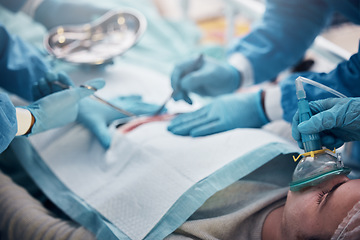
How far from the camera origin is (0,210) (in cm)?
84

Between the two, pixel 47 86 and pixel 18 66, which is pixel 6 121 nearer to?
pixel 47 86

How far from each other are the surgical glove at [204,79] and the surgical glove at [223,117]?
0.13 meters

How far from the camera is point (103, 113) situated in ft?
3.50

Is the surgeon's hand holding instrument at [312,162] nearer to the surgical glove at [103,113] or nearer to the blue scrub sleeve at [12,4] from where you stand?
the surgical glove at [103,113]

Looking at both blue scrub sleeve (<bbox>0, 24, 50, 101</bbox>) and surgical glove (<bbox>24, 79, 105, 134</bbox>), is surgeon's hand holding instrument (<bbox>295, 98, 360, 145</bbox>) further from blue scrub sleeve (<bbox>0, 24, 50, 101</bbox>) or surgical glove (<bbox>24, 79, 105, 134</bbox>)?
blue scrub sleeve (<bbox>0, 24, 50, 101</bbox>)

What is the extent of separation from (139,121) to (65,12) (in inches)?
30.7

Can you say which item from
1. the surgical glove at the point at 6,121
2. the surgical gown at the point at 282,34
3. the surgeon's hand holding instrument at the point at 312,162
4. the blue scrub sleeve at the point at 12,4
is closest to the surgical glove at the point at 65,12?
the blue scrub sleeve at the point at 12,4

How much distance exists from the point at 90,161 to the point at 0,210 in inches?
10.3

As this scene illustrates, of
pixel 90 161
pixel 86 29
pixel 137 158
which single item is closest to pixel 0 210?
pixel 90 161

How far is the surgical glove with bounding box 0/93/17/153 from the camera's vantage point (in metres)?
0.64

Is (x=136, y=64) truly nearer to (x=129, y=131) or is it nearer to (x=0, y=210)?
(x=129, y=131)

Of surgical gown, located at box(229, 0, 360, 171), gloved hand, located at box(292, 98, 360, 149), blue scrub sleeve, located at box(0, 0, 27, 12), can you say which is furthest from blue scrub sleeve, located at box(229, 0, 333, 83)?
blue scrub sleeve, located at box(0, 0, 27, 12)

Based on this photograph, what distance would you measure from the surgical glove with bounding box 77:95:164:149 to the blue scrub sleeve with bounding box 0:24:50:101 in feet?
0.56

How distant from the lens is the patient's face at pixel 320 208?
2.06 feet
